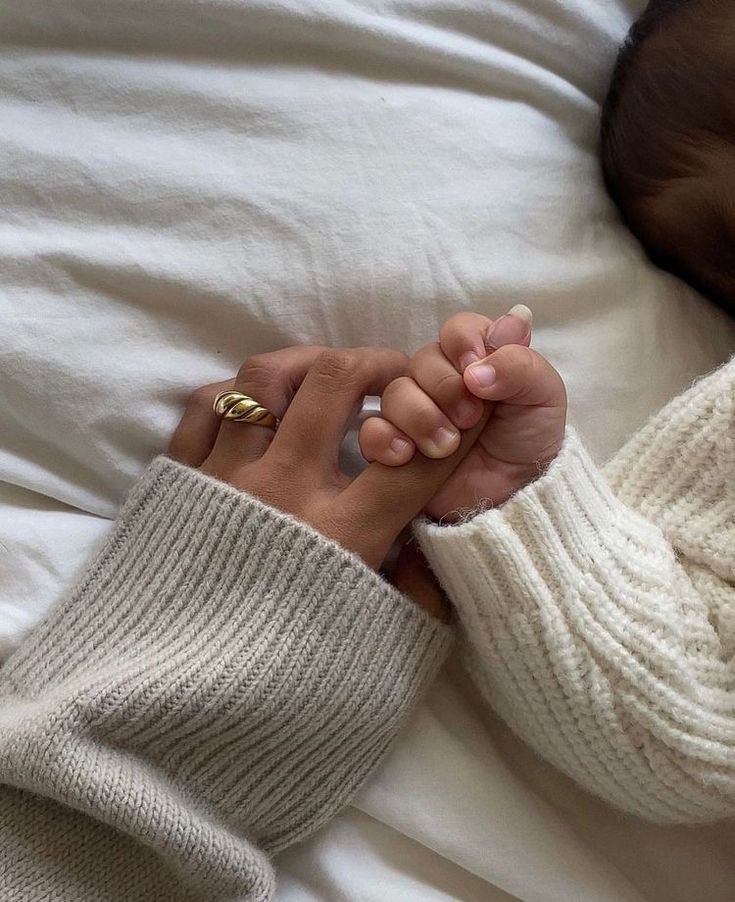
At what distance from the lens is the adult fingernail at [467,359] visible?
67 cm

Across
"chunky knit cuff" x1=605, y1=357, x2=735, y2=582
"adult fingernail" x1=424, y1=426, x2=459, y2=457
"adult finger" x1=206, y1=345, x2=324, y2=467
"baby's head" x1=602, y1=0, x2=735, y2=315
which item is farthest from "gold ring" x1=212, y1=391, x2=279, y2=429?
"baby's head" x1=602, y1=0, x2=735, y2=315

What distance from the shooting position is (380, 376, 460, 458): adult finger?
0.66m

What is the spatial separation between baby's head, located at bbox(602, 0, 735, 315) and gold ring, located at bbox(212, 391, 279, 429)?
43cm

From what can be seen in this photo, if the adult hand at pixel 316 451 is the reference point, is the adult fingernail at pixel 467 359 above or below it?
above

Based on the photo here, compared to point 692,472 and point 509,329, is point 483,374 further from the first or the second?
point 692,472

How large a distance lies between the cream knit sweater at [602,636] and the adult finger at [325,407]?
0.10 m

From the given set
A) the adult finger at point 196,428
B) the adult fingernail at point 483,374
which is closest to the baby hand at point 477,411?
the adult fingernail at point 483,374

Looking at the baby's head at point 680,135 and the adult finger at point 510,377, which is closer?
the adult finger at point 510,377

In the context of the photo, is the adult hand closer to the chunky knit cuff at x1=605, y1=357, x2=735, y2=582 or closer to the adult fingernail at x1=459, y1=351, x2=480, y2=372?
the adult fingernail at x1=459, y1=351, x2=480, y2=372

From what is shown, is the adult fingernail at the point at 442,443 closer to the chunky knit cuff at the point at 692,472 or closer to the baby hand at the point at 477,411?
the baby hand at the point at 477,411

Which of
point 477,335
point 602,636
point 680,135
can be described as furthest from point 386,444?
point 680,135

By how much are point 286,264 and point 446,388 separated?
0.17 meters

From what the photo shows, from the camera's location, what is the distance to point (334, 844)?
2.30 feet

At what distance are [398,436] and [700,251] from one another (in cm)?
38
